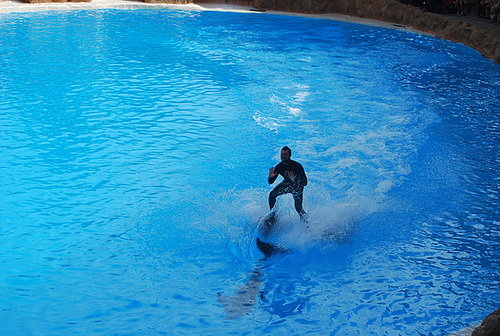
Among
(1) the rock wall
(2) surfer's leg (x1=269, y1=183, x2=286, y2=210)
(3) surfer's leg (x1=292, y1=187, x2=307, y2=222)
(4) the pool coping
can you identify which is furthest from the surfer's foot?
(4) the pool coping

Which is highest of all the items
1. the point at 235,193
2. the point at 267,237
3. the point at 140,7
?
the point at 140,7

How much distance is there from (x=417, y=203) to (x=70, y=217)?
19.1 feet

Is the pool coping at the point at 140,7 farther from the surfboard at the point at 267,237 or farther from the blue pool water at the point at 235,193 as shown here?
the surfboard at the point at 267,237

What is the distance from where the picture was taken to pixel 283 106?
11.5m

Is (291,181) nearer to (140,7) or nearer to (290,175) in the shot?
(290,175)

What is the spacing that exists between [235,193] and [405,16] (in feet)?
61.7

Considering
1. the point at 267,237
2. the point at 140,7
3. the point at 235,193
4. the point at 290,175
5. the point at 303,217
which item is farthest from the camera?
the point at 140,7

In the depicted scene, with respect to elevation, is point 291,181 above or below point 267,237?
above

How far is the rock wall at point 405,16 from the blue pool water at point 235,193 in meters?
2.73

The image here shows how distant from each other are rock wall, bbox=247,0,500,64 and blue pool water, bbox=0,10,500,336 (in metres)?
2.73

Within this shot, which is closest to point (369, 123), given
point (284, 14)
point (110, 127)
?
point (110, 127)

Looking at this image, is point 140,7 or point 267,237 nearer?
point 267,237

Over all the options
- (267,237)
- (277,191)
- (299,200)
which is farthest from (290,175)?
(267,237)

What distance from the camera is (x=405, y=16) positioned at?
22141 millimetres
